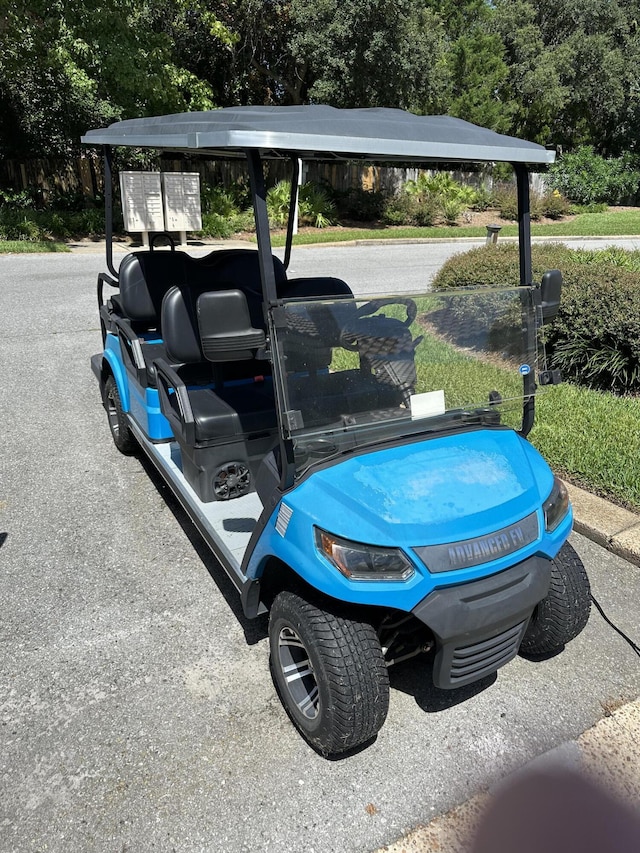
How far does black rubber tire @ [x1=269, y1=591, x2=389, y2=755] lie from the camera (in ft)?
6.46

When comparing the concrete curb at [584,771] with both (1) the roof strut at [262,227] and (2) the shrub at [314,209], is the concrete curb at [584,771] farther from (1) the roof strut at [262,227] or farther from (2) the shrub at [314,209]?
(2) the shrub at [314,209]

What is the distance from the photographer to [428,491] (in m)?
2.07

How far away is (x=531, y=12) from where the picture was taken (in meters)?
29.4

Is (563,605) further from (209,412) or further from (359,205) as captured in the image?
(359,205)

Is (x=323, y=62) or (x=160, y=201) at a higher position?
(x=323, y=62)

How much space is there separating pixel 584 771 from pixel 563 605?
55cm

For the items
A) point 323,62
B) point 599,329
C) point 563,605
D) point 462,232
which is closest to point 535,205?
point 462,232

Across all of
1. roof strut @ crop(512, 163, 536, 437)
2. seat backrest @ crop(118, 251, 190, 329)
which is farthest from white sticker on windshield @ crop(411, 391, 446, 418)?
seat backrest @ crop(118, 251, 190, 329)

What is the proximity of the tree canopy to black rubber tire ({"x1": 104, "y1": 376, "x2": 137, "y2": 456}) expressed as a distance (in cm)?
1124

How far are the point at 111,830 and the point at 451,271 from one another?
650cm

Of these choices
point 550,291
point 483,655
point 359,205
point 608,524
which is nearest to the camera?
point 483,655

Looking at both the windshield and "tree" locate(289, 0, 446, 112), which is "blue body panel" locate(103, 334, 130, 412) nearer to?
the windshield

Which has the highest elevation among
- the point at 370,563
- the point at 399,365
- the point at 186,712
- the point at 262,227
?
the point at 262,227

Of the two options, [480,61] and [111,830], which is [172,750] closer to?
[111,830]
